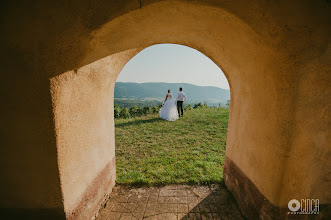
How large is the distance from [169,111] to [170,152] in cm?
490

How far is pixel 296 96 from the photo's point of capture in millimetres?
1721

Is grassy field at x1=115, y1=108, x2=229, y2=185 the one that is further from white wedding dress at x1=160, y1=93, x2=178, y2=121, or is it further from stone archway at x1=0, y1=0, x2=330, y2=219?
stone archway at x1=0, y1=0, x2=330, y2=219

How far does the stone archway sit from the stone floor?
64 cm

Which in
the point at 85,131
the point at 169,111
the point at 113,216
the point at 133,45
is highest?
the point at 133,45

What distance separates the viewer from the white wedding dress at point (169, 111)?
10.2 metres

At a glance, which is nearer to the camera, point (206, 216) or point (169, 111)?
point (206, 216)

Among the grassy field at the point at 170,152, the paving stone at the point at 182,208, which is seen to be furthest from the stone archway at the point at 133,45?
the grassy field at the point at 170,152

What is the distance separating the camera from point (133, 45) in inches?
96.7

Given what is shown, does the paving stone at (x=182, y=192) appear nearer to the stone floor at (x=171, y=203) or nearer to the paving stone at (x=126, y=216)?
the stone floor at (x=171, y=203)

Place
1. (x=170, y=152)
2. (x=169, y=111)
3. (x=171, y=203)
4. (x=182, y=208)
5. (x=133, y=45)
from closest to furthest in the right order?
(x=133, y=45) → (x=182, y=208) → (x=171, y=203) → (x=170, y=152) → (x=169, y=111)

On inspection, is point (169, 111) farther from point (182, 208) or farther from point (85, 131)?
point (85, 131)

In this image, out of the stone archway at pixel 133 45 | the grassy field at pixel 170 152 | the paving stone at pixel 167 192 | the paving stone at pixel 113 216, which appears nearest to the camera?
the stone archway at pixel 133 45

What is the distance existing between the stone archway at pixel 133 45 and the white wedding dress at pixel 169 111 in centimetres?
773

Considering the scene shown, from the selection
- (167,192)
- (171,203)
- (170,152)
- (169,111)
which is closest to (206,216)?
(171,203)
